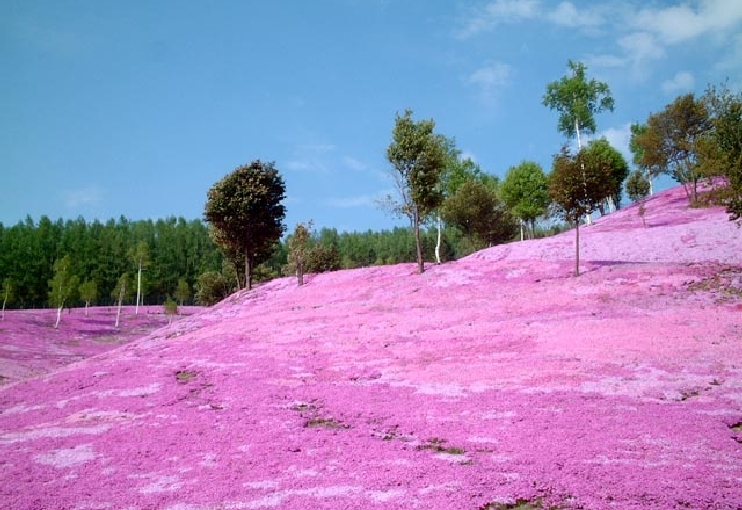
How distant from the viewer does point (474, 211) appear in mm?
71625

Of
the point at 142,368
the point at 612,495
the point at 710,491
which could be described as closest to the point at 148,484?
the point at 612,495

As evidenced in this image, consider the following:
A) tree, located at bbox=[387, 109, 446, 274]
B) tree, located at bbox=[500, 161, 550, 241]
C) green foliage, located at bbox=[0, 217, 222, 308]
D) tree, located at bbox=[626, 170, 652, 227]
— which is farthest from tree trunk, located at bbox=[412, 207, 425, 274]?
green foliage, located at bbox=[0, 217, 222, 308]

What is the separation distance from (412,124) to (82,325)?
178 ft

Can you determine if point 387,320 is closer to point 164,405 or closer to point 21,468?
point 164,405

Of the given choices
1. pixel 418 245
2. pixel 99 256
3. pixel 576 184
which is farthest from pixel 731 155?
pixel 99 256

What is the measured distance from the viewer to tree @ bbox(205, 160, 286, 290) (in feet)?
A: 169

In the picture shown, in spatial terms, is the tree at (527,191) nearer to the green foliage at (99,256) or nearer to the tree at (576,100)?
the tree at (576,100)

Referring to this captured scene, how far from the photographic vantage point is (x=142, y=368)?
23141 mm

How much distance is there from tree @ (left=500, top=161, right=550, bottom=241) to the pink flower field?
42.9m

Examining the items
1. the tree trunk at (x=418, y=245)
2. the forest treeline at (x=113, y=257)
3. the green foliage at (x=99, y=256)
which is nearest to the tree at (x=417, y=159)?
the tree trunk at (x=418, y=245)

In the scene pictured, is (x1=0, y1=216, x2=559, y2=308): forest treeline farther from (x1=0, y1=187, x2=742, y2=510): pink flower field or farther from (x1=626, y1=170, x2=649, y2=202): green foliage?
(x1=0, y1=187, x2=742, y2=510): pink flower field

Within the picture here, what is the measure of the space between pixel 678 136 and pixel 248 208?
50119 millimetres

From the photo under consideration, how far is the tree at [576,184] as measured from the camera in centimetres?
3347

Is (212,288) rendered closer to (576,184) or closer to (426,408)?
(576,184)
